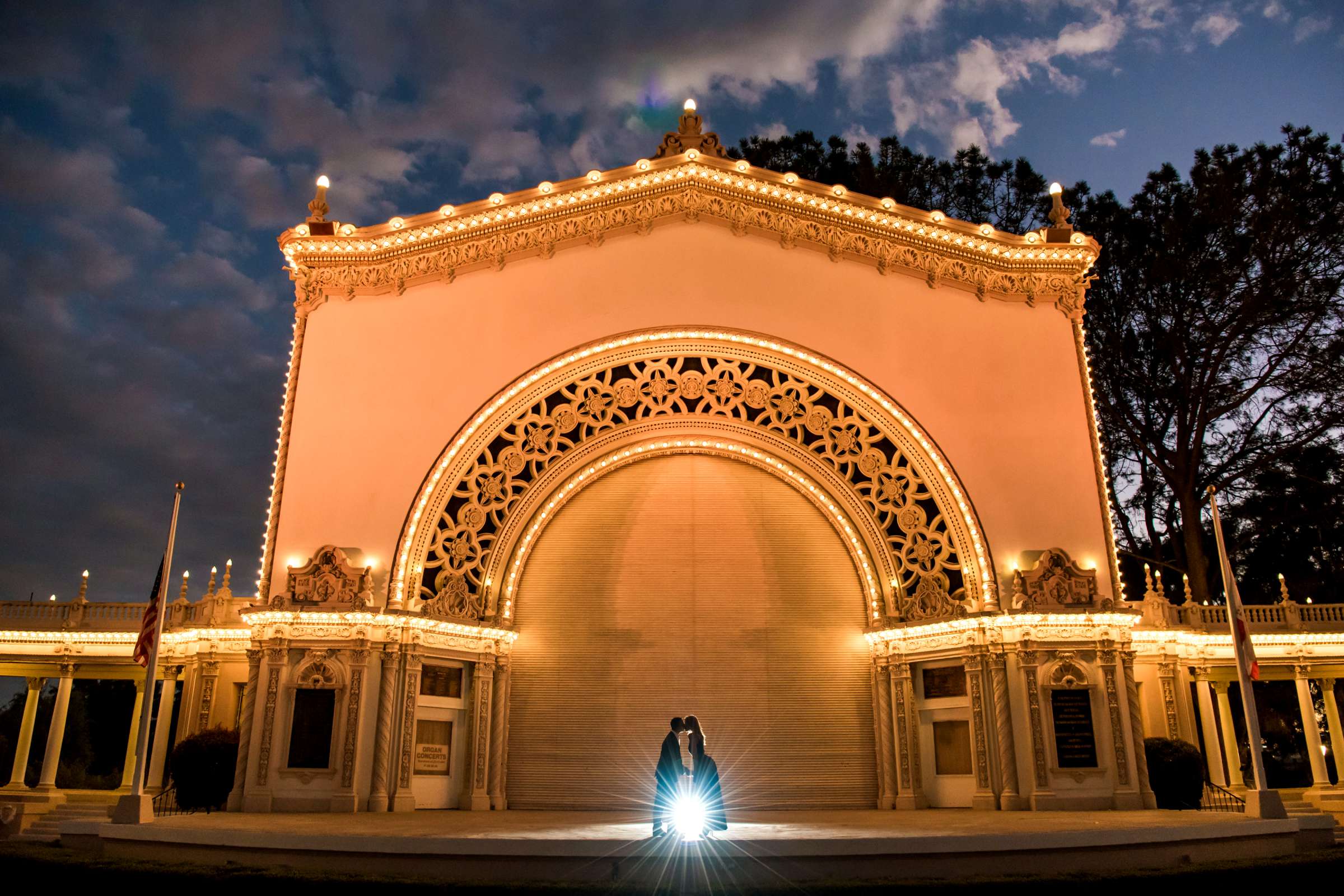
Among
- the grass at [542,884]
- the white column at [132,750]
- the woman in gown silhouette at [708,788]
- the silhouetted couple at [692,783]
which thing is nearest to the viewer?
the grass at [542,884]

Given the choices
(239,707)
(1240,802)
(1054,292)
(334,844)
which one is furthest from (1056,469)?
(239,707)

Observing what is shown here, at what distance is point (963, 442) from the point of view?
712 inches

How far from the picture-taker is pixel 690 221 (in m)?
19.5

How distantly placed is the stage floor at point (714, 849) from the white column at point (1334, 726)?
9607mm

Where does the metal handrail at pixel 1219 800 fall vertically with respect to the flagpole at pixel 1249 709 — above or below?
below

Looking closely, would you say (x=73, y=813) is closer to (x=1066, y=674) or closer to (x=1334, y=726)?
(x=1066, y=674)

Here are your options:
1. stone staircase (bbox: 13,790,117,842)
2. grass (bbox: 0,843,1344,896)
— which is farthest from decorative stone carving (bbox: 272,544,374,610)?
grass (bbox: 0,843,1344,896)

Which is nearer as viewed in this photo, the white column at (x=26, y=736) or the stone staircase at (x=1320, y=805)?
the stone staircase at (x=1320, y=805)

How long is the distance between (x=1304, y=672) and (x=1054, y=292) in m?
9.86

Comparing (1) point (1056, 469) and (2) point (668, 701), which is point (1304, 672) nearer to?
(1) point (1056, 469)

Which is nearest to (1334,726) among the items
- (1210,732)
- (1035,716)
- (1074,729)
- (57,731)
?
(1210,732)

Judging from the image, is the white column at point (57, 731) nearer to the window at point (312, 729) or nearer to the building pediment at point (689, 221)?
the window at point (312, 729)

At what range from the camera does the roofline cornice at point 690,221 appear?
754 inches

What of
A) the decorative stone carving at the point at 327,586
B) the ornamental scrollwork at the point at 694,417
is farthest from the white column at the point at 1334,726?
the decorative stone carving at the point at 327,586
